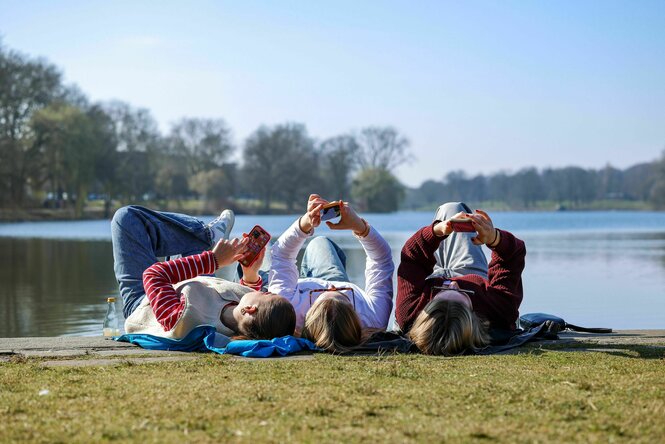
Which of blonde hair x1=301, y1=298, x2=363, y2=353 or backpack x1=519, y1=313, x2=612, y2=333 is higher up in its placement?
blonde hair x1=301, y1=298, x2=363, y2=353

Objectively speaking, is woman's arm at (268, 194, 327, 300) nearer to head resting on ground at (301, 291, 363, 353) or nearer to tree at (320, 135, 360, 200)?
head resting on ground at (301, 291, 363, 353)

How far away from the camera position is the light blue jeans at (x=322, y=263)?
6.81 metres

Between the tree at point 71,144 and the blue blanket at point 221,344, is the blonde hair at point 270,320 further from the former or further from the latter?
the tree at point 71,144

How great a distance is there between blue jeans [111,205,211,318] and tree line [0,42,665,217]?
47627mm

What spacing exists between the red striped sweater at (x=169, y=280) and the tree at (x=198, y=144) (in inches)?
3102

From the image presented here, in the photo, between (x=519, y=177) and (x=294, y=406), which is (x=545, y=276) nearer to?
(x=294, y=406)

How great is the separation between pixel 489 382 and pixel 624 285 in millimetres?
11264

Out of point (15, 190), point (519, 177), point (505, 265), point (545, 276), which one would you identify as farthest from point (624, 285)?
point (519, 177)

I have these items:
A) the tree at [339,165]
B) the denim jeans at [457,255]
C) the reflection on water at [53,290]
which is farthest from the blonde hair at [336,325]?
the tree at [339,165]

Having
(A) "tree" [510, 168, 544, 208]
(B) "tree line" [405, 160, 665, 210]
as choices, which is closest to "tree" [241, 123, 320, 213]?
(B) "tree line" [405, 160, 665, 210]

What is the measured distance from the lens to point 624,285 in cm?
1457

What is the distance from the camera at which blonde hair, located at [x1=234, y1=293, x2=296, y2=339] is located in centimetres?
556

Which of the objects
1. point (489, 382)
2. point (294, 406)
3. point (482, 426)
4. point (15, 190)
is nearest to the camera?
point (482, 426)

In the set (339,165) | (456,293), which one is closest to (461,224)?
(456,293)
